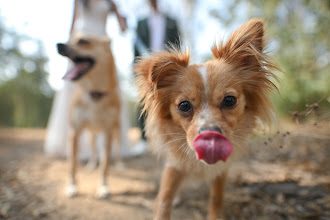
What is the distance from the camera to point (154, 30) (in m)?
4.45

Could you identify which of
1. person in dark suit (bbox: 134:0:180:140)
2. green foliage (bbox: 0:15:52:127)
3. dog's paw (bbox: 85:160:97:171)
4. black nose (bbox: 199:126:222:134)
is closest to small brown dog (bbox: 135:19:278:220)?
black nose (bbox: 199:126:222:134)

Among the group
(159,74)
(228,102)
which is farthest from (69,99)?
(228,102)

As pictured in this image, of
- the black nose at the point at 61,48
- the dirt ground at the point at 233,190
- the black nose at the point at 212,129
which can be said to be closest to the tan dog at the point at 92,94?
the black nose at the point at 61,48

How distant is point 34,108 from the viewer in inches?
442

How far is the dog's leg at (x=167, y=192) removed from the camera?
1919mm

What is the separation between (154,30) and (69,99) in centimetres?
246

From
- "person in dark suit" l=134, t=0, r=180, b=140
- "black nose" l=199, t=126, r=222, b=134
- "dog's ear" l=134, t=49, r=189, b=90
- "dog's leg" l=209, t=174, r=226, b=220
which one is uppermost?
"person in dark suit" l=134, t=0, r=180, b=140

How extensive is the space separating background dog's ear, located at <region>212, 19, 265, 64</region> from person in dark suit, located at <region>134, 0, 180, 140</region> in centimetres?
232

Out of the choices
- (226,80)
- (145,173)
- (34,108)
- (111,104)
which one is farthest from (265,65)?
(34,108)

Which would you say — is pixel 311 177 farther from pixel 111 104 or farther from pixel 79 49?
pixel 79 49

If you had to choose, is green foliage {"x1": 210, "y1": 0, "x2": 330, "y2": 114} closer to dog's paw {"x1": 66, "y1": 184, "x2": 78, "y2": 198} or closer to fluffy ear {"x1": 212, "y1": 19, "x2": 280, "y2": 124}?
fluffy ear {"x1": 212, "y1": 19, "x2": 280, "y2": 124}

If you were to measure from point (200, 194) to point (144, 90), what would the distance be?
194 centimetres

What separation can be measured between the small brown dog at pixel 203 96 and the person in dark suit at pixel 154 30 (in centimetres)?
235

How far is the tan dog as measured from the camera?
3234mm
